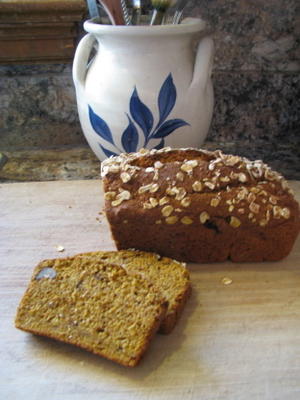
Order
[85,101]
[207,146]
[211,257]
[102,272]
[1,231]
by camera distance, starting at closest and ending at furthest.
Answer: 1. [102,272]
2. [211,257]
3. [1,231]
4. [85,101]
5. [207,146]

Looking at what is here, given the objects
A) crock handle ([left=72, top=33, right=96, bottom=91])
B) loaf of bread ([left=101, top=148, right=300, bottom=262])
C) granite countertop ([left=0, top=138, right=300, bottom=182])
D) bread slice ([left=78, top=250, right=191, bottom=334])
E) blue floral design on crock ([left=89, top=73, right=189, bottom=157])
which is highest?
crock handle ([left=72, top=33, right=96, bottom=91])

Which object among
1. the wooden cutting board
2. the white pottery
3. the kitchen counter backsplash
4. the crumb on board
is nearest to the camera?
the wooden cutting board

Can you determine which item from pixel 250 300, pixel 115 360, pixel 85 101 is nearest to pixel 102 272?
pixel 115 360

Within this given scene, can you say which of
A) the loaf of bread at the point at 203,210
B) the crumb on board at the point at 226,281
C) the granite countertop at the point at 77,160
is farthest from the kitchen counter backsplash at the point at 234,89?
the crumb on board at the point at 226,281

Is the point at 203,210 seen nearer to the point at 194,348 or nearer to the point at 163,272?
the point at 163,272

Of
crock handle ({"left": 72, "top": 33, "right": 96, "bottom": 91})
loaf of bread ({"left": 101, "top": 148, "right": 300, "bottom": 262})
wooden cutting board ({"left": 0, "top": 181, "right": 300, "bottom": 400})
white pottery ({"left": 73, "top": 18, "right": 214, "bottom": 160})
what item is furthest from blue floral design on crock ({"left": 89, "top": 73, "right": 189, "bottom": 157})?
wooden cutting board ({"left": 0, "top": 181, "right": 300, "bottom": 400})

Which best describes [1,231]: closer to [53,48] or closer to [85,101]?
[85,101]

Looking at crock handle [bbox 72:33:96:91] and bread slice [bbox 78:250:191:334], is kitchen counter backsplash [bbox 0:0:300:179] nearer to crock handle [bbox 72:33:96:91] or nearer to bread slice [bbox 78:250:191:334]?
crock handle [bbox 72:33:96:91]

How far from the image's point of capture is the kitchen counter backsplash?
5.40ft

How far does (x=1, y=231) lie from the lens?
51.6 inches

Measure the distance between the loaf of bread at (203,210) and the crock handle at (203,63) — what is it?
1.07ft

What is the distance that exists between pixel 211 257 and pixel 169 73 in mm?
579

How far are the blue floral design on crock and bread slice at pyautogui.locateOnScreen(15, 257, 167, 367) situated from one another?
1.57 ft

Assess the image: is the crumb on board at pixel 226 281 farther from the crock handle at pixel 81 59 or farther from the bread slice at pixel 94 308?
the crock handle at pixel 81 59
